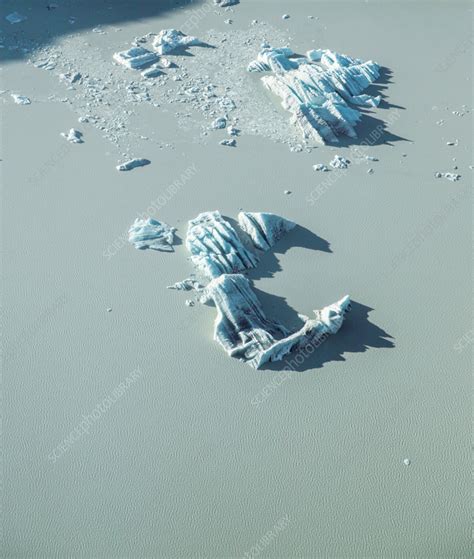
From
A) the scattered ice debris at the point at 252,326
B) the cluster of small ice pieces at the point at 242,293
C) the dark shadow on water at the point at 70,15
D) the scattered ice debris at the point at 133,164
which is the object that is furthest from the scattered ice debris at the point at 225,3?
the scattered ice debris at the point at 252,326

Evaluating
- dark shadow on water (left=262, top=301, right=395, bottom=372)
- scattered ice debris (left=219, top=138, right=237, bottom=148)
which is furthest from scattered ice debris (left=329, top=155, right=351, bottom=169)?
dark shadow on water (left=262, top=301, right=395, bottom=372)

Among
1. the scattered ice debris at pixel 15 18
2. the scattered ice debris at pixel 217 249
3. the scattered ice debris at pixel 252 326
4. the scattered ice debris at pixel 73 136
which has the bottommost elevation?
the scattered ice debris at pixel 252 326

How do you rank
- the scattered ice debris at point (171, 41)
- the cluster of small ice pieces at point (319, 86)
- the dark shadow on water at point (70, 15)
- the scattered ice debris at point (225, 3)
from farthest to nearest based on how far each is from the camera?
1. the scattered ice debris at point (225, 3)
2. the dark shadow on water at point (70, 15)
3. the scattered ice debris at point (171, 41)
4. the cluster of small ice pieces at point (319, 86)

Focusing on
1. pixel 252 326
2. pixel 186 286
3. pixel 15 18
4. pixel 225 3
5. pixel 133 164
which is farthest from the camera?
pixel 225 3

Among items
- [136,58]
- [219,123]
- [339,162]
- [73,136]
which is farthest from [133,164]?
[136,58]

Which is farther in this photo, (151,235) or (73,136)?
(73,136)

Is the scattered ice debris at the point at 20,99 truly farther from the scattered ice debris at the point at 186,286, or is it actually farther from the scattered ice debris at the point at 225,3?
the scattered ice debris at the point at 186,286

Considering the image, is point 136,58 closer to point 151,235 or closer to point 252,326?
point 151,235

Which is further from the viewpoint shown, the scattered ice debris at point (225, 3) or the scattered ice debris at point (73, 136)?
the scattered ice debris at point (225, 3)

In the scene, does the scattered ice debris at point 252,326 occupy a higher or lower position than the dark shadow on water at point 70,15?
lower
